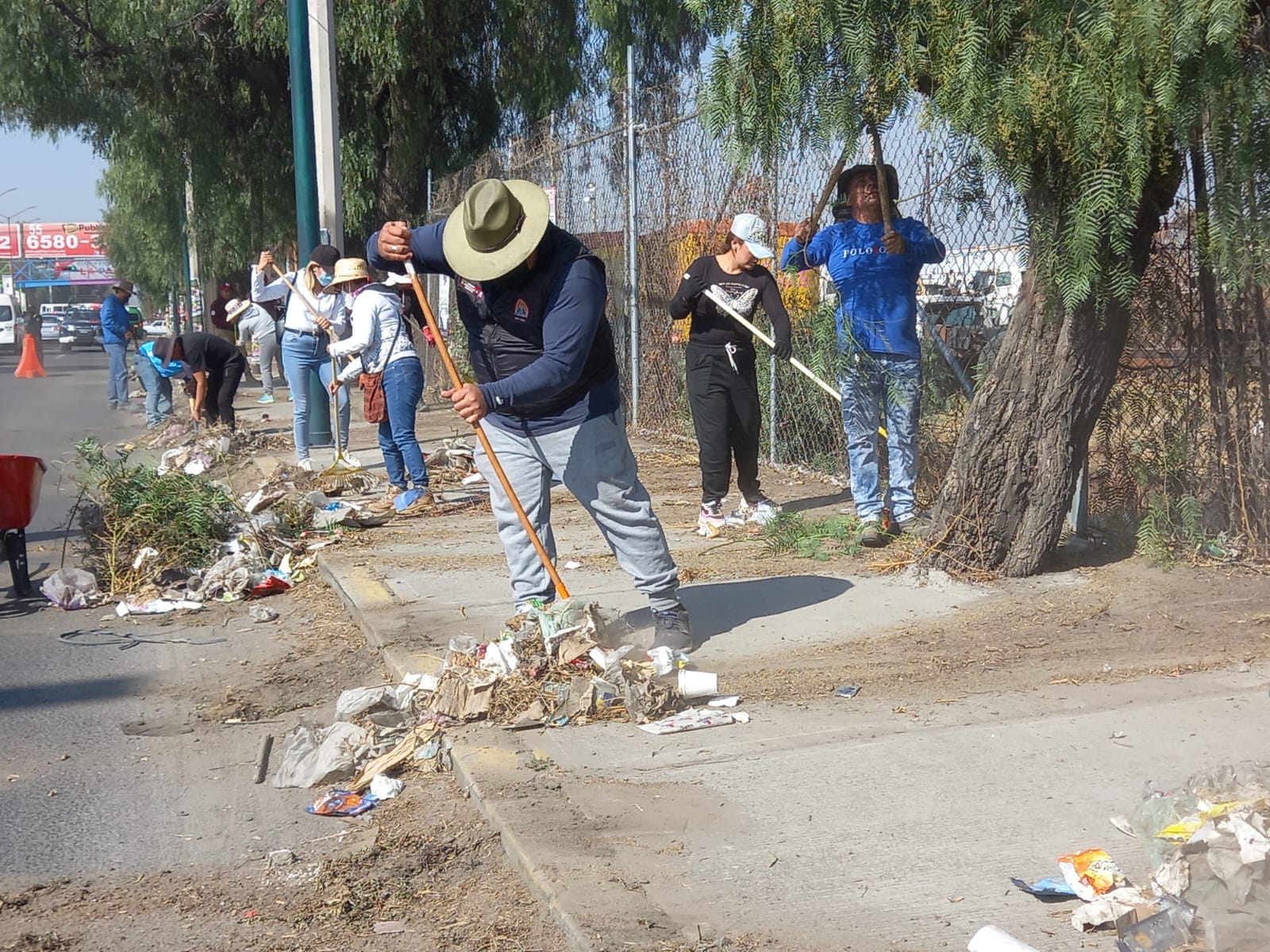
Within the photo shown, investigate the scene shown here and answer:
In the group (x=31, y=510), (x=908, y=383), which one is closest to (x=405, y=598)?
(x=31, y=510)

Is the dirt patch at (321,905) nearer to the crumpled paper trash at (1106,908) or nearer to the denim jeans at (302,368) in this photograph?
the crumpled paper trash at (1106,908)

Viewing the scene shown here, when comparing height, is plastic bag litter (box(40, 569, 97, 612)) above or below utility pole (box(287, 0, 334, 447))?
below

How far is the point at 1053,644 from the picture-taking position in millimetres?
5258

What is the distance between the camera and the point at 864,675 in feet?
16.4

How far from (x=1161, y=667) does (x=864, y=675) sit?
1096mm

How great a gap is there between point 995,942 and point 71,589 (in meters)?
5.86

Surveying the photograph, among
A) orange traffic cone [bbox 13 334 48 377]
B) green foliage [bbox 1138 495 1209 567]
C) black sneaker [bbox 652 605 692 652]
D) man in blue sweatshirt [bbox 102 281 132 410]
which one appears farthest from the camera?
orange traffic cone [bbox 13 334 48 377]

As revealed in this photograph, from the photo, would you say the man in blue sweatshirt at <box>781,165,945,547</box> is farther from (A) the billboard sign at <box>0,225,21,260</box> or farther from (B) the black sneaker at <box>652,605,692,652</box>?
(A) the billboard sign at <box>0,225,21,260</box>

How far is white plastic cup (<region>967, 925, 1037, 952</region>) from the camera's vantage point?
9.56 feet

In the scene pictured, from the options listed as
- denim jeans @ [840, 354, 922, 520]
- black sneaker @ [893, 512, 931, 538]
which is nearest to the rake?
denim jeans @ [840, 354, 922, 520]

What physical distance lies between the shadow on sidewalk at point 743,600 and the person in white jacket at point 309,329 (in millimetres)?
5031

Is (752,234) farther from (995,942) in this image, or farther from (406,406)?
(995,942)

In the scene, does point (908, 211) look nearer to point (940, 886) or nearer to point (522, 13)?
point (940, 886)

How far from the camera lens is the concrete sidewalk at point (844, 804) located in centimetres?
317
